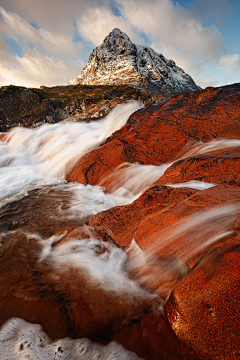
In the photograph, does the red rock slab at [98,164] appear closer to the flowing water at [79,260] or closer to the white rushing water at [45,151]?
the flowing water at [79,260]

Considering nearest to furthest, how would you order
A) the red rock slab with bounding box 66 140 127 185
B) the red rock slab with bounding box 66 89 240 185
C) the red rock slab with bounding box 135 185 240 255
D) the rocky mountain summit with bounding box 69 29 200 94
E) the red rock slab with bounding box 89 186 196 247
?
the red rock slab with bounding box 135 185 240 255 → the red rock slab with bounding box 89 186 196 247 → the red rock slab with bounding box 66 89 240 185 → the red rock slab with bounding box 66 140 127 185 → the rocky mountain summit with bounding box 69 29 200 94

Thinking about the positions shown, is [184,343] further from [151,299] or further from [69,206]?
[69,206]

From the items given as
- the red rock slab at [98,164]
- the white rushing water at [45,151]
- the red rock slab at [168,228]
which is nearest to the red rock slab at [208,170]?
the red rock slab at [168,228]

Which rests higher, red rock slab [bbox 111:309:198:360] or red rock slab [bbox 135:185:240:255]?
red rock slab [bbox 135:185:240:255]

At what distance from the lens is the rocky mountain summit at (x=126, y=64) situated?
266 ft

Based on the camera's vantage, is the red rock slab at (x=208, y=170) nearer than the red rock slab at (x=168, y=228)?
No

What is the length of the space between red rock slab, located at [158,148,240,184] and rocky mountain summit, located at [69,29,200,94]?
279 ft

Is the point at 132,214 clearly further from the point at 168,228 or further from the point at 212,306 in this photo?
the point at 212,306

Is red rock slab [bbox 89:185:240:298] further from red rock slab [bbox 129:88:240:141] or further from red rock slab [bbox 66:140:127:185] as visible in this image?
red rock slab [bbox 129:88:240:141]

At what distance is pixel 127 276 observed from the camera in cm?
229

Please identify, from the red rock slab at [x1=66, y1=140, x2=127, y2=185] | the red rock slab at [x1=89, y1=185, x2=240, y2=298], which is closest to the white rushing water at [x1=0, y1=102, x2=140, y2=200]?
the red rock slab at [x1=66, y1=140, x2=127, y2=185]

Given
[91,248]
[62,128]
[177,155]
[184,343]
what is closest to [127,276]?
[91,248]

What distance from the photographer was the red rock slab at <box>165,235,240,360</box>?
1303mm

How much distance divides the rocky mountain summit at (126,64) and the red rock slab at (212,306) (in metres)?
87.4
